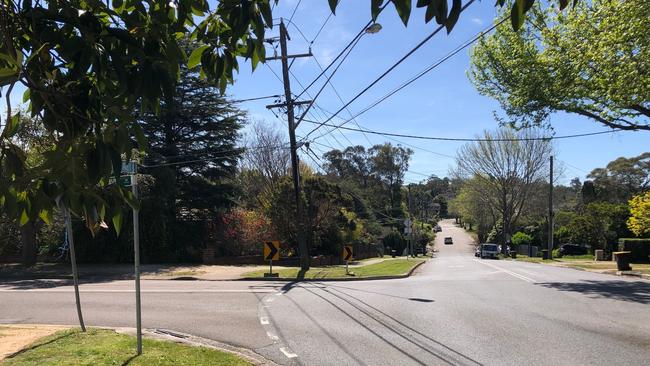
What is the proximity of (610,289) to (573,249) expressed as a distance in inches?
1850

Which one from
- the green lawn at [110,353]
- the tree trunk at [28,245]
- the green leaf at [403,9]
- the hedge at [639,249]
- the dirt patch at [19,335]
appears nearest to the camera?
the green leaf at [403,9]

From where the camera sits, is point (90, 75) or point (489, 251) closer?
point (90, 75)

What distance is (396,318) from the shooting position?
11.3 m

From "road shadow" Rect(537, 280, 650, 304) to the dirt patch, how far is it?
13.4 m

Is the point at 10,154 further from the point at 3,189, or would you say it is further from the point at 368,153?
the point at 368,153

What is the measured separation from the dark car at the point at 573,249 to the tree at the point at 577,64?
42.1 metres

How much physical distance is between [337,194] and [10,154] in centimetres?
3345

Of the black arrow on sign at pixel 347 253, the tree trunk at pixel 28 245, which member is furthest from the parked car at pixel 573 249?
the tree trunk at pixel 28 245

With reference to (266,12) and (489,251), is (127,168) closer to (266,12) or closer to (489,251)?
(266,12)

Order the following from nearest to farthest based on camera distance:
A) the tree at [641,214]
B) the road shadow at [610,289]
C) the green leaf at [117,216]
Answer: the green leaf at [117,216], the road shadow at [610,289], the tree at [641,214]

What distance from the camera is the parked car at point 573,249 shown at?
5912cm

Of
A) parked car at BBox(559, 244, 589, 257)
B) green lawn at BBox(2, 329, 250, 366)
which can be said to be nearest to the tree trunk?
green lawn at BBox(2, 329, 250, 366)

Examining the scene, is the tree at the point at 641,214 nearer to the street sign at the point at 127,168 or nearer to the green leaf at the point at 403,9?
the street sign at the point at 127,168

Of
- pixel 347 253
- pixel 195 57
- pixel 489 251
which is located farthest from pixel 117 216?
pixel 489 251
